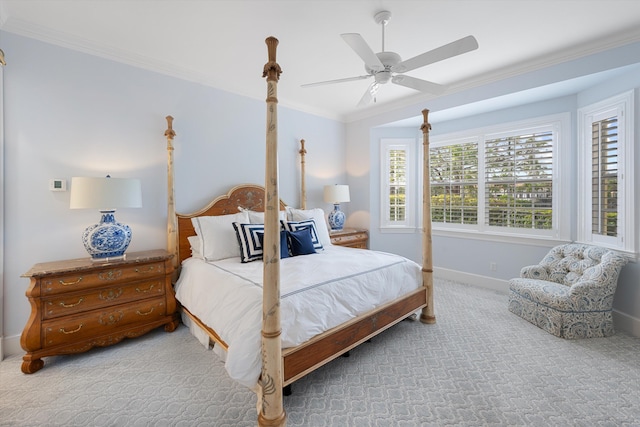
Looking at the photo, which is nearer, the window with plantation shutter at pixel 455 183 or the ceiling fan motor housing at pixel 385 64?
the ceiling fan motor housing at pixel 385 64

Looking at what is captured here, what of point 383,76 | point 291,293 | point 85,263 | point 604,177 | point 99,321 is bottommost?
point 99,321

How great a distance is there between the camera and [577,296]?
259 centimetres

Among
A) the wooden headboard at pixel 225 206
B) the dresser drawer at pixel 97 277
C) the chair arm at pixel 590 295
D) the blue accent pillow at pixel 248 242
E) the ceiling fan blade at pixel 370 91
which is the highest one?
the ceiling fan blade at pixel 370 91

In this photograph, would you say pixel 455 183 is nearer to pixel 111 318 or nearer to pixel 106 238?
pixel 106 238

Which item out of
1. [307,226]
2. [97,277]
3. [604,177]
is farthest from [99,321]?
[604,177]

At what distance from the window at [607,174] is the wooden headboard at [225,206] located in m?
3.67

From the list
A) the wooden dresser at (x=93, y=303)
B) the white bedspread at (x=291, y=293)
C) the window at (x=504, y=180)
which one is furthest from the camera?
the window at (x=504, y=180)

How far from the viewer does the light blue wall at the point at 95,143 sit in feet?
7.95

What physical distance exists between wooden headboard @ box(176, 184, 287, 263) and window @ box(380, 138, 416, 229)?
6.19ft

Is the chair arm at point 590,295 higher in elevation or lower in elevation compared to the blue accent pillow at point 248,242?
lower

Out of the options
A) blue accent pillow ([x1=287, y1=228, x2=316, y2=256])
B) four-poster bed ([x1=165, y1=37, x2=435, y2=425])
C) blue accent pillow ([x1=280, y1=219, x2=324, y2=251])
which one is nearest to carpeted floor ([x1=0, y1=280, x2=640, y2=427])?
four-poster bed ([x1=165, y1=37, x2=435, y2=425])

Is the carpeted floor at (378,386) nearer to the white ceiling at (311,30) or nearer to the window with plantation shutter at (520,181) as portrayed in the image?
the window with plantation shutter at (520,181)

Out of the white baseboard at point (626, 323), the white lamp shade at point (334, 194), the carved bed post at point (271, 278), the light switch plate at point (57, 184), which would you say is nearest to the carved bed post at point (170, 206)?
the light switch plate at point (57, 184)

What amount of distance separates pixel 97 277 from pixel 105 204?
2.00 ft
